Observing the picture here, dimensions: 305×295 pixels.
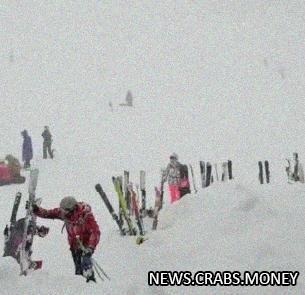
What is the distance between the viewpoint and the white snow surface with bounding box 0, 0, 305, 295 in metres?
6.75

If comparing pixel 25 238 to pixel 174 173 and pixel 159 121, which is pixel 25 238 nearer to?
pixel 174 173

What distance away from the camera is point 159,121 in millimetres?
27500

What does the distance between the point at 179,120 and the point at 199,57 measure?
60.3ft

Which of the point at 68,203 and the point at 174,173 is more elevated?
the point at 174,173

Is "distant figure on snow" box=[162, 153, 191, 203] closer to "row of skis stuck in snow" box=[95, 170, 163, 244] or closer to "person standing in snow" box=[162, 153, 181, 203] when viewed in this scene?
"person standing in snow" box=[162, 153, 181, 203]

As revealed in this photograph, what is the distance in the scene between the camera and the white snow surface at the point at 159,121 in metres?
6.75

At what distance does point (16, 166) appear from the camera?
15.5 meters

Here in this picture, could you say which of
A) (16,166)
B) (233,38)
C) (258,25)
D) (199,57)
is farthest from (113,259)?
(258,25)

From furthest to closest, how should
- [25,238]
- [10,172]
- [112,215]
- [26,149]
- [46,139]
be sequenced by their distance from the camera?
[46,139] → [26,149] → [10,172] → [112,215] → [25,238]

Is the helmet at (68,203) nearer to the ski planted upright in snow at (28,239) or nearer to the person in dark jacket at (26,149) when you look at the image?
the ski planted upright in snow at (28,239)

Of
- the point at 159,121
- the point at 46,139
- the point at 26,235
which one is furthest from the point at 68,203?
the point at 159,121

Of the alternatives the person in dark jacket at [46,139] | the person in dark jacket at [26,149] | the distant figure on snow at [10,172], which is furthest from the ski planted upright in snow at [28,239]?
the person in dark jacket at [46,139]

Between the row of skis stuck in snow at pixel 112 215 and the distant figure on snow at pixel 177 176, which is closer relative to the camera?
the row of skis stuck in snow at pixel 112 215

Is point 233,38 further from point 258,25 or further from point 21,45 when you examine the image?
point 21,45
